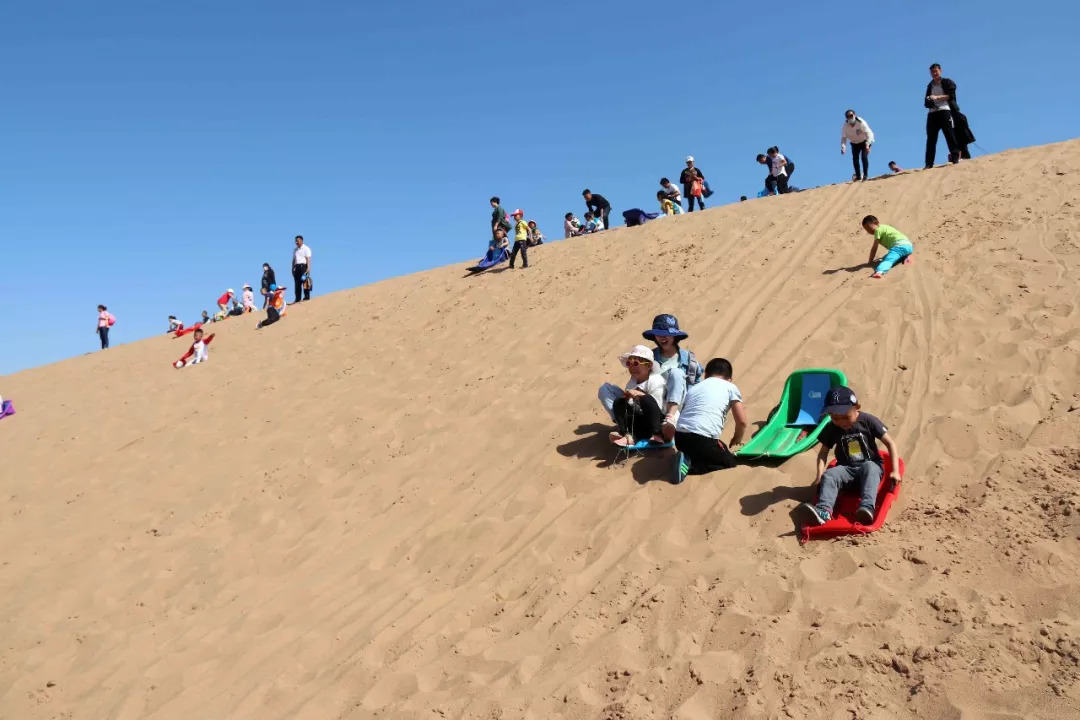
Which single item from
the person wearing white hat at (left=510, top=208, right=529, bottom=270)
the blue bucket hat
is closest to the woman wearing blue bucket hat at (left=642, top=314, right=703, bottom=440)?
the blue bucket hat

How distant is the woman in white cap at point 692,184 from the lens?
16.0 meters

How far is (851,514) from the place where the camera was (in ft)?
15.3

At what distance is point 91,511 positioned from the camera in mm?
8203

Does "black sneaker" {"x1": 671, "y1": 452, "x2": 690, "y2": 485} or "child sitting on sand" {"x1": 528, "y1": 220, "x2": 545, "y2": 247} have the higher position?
"child sitting on sand" {"x1": 528, "y1": 220, "x2": 545, "y2": 247}

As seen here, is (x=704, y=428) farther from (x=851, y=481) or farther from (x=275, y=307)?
(x=275, y=307)

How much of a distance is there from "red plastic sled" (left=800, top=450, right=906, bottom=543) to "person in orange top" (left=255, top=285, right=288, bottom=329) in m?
14.5

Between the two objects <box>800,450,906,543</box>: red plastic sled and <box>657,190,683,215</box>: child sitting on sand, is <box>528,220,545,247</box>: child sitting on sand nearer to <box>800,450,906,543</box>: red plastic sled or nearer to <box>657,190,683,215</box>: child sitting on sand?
<box>657,190,683,215</box>: child sitting on sand

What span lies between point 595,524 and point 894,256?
529cm

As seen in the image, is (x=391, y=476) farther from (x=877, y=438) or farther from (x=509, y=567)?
(x=877, y=438)

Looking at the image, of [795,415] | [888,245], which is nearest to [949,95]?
[888,245]

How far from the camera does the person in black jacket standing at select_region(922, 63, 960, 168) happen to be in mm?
11930

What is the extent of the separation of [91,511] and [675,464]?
251 inches

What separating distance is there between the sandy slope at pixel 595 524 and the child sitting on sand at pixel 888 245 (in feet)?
0.59

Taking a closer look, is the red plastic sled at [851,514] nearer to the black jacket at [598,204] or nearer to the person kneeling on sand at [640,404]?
the person kneeling on sand at [640,404]
